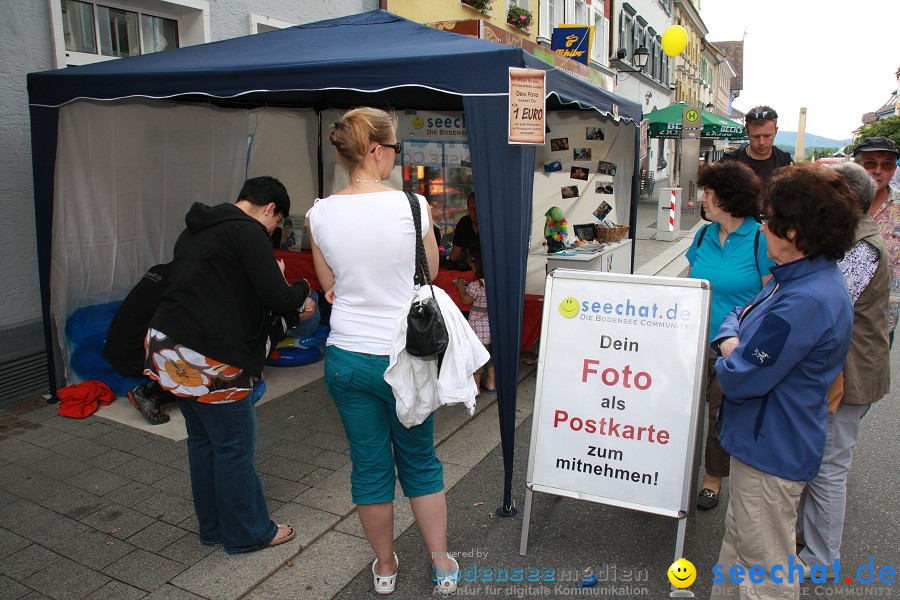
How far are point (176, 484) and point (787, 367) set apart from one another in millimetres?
3102

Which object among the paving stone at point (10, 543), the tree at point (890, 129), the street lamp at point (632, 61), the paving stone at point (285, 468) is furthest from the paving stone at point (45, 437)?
the tree at point (890, 129)

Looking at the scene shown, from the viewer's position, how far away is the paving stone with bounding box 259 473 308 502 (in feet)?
11.5

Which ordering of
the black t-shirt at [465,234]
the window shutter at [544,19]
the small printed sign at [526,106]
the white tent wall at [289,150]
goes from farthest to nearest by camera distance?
the window shutter at [544,19] → the white tent wall at [289,150] → the black t-shirt at [465,234] → the small printed sign at [526,106]

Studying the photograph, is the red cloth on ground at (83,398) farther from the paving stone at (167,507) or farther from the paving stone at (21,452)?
the paving stone at (167,507)

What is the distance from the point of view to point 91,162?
4.95 meters

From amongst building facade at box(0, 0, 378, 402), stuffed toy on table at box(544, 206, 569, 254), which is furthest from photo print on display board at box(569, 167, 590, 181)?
building facade at box(0, 0, 378, 402)

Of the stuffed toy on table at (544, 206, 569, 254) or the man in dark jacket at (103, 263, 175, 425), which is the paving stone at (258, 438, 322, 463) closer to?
the man in dark jacket at (103, 263, 175, 425)

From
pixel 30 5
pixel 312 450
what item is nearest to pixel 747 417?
pixel 312 450

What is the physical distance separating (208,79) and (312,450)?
7.38 feet

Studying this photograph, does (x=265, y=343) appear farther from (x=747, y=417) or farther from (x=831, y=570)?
(x=831, y=570)

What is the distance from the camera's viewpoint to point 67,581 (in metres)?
2.77

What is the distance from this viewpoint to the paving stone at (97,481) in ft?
11.7

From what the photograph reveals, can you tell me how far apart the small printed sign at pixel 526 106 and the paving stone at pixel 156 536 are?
7.99 feet

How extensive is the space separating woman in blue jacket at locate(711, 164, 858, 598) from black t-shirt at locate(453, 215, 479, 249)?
10.9 ft
